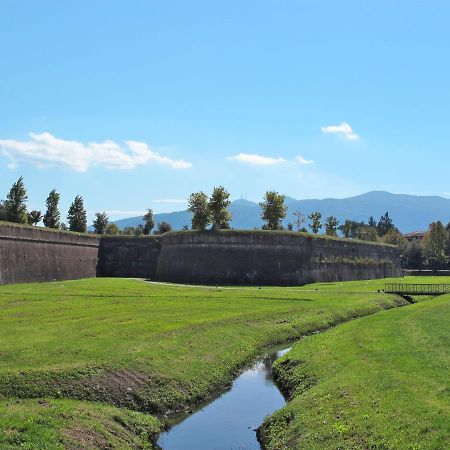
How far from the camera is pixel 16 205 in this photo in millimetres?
81000

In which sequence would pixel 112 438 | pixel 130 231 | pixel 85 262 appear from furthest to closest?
pixel 130 231, pixel 85 262, pixel 112 438

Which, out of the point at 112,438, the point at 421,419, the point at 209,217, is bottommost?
the point at 112,438

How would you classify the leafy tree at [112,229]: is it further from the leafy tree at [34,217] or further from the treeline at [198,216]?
the leafy tree at [34,217]

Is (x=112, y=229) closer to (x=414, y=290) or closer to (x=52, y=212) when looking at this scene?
(x=52, y=212)

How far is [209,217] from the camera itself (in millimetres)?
87500

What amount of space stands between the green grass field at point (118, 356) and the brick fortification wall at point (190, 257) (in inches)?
866

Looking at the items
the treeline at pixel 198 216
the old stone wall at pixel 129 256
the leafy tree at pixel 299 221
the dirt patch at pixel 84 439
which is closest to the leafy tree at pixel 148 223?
the treeline at pixel 198 216

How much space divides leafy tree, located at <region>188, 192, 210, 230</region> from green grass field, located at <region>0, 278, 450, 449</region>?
1661 inches

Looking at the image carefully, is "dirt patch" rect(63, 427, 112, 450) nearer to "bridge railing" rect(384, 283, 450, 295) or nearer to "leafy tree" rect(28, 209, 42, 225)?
"bridge railing" rect(384, 283, 450, 295)

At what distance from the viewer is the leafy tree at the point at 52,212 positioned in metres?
89.4

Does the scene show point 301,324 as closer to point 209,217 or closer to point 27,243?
point 27,243

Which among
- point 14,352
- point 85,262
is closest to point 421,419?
point 14,352

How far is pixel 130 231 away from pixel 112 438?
10270 centimetres

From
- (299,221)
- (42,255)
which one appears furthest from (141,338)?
(299,221)
